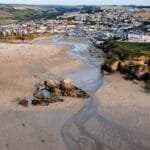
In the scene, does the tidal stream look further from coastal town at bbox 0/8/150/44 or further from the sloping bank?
coastal town at bbox 0/8/150/44

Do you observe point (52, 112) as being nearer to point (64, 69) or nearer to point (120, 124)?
point (120, 124)

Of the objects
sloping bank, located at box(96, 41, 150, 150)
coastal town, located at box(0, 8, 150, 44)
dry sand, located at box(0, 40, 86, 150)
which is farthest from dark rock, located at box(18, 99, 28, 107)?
coastal town, located at box(0, 8, 150, 44)

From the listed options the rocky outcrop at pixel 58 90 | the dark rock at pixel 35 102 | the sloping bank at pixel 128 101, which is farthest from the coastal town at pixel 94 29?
the dark rock at pixel 35 102

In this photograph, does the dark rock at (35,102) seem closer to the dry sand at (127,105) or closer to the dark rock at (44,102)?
the dark rock at (44,102)

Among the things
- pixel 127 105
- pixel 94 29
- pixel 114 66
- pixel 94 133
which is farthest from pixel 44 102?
pixel 94 29

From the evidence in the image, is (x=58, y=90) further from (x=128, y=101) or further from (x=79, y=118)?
(x=79, y=118)

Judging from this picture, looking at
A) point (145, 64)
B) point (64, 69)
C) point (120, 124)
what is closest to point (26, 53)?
point (64, 69)
